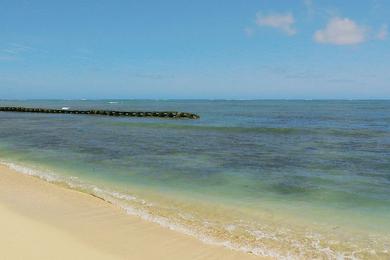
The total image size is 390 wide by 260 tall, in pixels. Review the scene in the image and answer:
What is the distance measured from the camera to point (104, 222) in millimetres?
9602

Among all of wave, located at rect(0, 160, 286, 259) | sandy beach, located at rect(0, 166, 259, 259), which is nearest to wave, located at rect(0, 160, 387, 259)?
wave, located at rect(0, 160, 286, 259)

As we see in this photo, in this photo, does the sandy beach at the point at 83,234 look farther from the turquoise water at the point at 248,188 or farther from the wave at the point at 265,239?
the turquoise water at the point at 248,188

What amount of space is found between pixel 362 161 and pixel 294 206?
10.3 m

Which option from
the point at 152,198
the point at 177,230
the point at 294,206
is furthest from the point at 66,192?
the point at 294,206

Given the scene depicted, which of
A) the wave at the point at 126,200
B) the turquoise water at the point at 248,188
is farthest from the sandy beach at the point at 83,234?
the turquoise water at the point at 248,188

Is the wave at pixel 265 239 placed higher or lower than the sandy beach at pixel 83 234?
lower

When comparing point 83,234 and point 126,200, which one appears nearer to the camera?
point 83,234

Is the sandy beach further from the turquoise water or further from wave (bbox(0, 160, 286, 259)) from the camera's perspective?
the turquoise water

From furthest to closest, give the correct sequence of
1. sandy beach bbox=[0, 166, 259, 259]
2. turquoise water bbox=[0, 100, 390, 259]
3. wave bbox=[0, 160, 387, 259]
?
turquoise water bbox=[0, 100, 390, 259], wave bbox=[0, 160, 387, 259], sandy beach bbox=[0, 166, 259, 259]

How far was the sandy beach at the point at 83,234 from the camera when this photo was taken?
7.55 m

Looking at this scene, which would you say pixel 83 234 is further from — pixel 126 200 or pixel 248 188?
pixel 248 188

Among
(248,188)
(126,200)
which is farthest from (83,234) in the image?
(248,188)

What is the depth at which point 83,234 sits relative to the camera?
28.1ft

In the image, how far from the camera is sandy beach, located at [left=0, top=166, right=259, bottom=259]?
755 cm
